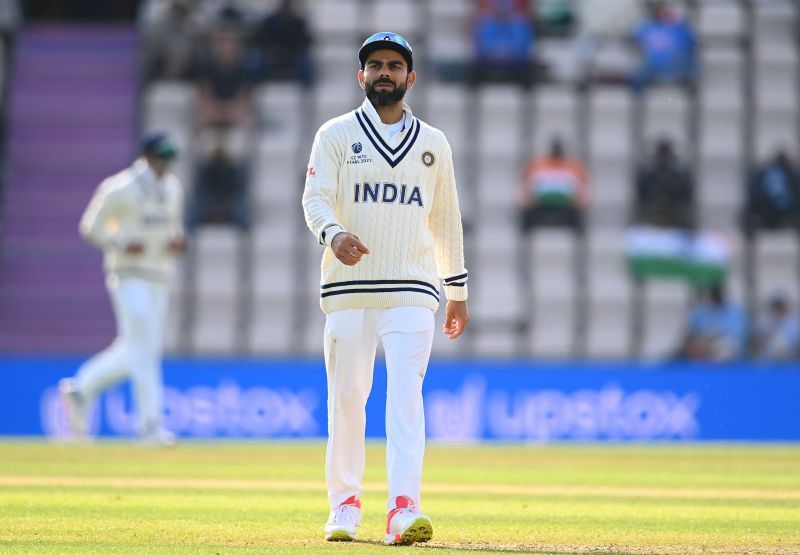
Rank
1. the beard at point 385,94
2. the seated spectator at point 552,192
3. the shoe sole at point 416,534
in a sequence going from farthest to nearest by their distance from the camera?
the seated spectator at point 552,192 → the beard at point 385,94 → the shoe sole at point 416,534

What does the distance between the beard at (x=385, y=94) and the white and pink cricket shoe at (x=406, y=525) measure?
1.40 meters

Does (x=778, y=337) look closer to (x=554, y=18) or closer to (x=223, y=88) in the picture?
(x=554, y=18)

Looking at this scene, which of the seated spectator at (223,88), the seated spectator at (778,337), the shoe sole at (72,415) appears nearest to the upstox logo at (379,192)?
the shoe sole at (72,415)

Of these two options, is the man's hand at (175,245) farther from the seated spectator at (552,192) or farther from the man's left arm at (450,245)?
the seated spectator at (552,192)

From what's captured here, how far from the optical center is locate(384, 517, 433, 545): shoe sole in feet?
17.6

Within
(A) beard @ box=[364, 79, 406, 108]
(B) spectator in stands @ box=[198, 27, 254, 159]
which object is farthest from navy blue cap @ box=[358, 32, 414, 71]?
(B) spectator in stands @ box=[198, 27, 254, 159]

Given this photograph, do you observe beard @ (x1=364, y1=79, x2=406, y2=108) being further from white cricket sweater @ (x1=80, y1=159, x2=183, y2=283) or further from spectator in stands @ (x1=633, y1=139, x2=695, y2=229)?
spectator in stands @ (x1=633, y1=139, x2=695, y2=229)

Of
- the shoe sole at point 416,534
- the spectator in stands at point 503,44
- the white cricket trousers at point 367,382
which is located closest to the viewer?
the shoe sole at point 416,534

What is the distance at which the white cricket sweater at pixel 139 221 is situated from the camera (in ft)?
37.2

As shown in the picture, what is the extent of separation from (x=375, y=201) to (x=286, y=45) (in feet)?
40.8

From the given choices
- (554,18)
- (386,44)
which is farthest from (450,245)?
(554,18)

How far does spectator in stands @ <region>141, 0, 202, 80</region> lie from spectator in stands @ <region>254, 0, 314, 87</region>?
29.8 inches

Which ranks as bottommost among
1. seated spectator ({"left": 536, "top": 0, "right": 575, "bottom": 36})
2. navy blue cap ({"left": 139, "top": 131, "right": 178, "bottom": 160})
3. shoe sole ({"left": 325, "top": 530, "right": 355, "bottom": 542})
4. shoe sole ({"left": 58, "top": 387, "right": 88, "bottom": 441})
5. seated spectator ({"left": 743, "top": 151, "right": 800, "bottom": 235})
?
shoe sole ({"left": 325, "top": 530, "right": 355, "bottom": 542})

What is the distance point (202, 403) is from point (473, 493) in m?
6.23
